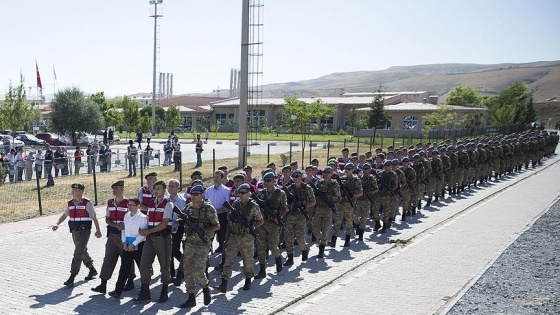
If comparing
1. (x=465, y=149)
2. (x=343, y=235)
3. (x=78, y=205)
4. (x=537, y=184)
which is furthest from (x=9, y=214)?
(x=537, y=184)

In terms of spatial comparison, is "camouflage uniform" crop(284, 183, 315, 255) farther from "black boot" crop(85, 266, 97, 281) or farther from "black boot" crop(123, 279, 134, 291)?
"black boot" crop(85, 266, 97, 281)

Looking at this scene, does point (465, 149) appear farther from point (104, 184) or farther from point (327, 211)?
point (104, 184)

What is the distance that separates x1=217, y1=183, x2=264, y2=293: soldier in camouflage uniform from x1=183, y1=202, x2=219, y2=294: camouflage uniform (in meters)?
0.69

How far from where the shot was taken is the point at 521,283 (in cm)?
894

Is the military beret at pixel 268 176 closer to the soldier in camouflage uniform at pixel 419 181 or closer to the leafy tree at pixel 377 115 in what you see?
the soldier in camouflage uniform at pixel 419 181

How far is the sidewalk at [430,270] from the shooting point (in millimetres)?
8062

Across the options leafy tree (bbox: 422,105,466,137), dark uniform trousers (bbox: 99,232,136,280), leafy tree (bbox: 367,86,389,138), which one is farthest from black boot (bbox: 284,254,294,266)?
leafy tree (bbox: 422,105,466,137)

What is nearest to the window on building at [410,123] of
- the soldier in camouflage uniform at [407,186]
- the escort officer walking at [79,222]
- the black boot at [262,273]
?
the soldier in camouflage uniform at [407,186]

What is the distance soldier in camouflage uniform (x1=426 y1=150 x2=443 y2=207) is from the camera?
673 inches

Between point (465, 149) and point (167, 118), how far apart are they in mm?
50539

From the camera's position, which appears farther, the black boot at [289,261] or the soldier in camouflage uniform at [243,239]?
the black boot at [289,261]

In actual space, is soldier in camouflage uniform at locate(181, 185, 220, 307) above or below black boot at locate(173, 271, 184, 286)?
above

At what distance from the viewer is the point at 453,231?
13312 mm

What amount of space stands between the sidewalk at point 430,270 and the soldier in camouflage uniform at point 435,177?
1433mm
